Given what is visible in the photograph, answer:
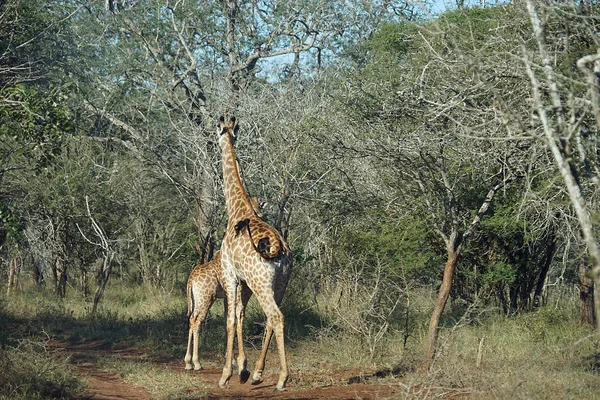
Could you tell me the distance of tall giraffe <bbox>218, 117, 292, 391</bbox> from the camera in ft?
30.3

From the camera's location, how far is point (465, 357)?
9.86 m

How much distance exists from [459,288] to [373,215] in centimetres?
219

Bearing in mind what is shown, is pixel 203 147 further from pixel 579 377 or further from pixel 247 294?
pixel 579 377

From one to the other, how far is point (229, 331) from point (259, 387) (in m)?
0.81

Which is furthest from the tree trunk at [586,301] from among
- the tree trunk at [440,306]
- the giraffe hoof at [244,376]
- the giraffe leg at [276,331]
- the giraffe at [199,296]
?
the giraffe hoof at [244,376]

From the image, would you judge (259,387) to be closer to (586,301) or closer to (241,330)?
(241,330)


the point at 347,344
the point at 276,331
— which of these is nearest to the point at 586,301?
the point at 347,344

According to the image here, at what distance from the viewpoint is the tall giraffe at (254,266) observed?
9.25 m

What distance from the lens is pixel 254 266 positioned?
9.45 meters

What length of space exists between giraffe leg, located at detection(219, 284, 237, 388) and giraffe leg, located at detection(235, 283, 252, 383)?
0.23ft

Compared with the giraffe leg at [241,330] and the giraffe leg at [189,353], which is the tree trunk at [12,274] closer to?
the giraffe leg at [189,353]

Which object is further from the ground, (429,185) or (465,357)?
(429,185)

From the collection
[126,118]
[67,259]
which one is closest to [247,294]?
[67,259]

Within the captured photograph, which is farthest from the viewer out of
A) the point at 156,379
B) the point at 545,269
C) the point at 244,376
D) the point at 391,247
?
the point at 545,269
